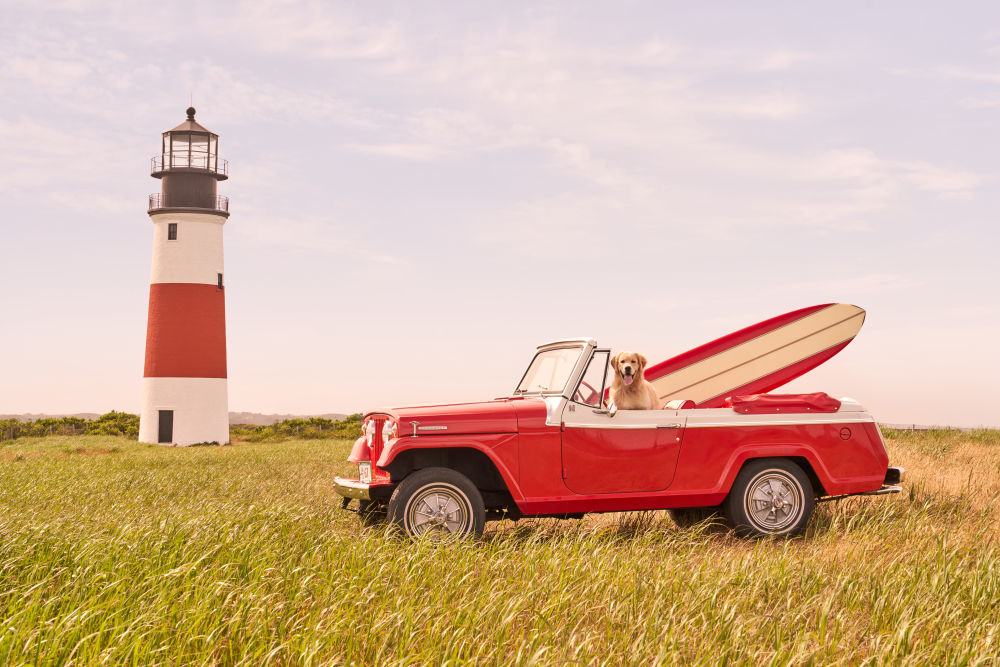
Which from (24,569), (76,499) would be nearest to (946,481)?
(24,569)

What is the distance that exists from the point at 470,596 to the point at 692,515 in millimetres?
4465

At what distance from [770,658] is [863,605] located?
4.38ft

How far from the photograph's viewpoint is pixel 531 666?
3463 mm

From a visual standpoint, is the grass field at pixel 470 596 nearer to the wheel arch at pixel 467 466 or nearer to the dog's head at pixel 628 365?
the wheel arch at pixel 467 466

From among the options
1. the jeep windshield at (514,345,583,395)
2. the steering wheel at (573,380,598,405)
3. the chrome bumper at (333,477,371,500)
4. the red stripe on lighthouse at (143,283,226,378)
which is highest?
the red stripe on lighthouse at (143,283,226,378)

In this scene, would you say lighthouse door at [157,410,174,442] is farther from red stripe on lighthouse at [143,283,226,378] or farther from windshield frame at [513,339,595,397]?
windshield frame at [513,339,595,397]

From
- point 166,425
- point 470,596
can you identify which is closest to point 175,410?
point 166,425

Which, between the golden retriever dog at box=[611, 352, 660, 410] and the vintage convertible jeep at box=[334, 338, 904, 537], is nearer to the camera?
the vintage convertible jeep at box=[334, 338, 904, 537]

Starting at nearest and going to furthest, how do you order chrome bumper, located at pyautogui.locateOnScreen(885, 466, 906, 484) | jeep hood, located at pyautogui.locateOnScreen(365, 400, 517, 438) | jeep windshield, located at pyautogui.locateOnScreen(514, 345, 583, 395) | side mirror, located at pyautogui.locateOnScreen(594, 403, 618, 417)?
jeep hood, located at pyautogui.locateOnScreen(365, 400, 517, 438) < side mirror, located at pyautogui.locateOnScreen(594, 403, 618, 417) < jeep windshield, located at pyautogui.locateOnScreen(514, 345, 583, 395) < chrome bumper, located at pyautogui.locateOnScreen(885, 466, 906, 484)

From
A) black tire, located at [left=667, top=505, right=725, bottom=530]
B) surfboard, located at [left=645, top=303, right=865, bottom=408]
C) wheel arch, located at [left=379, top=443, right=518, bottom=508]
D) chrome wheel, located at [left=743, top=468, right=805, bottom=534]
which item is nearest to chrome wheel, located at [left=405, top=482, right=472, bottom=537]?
wheel arch, located at [left=379, top=443, right=518, bottom=508]

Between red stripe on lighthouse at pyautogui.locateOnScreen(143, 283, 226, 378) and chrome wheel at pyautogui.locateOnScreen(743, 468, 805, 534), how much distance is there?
27538 millimetres

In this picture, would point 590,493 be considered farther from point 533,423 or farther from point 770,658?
point 770,658

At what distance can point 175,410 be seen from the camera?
3123cm

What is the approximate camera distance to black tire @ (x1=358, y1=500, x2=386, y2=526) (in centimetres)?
786
